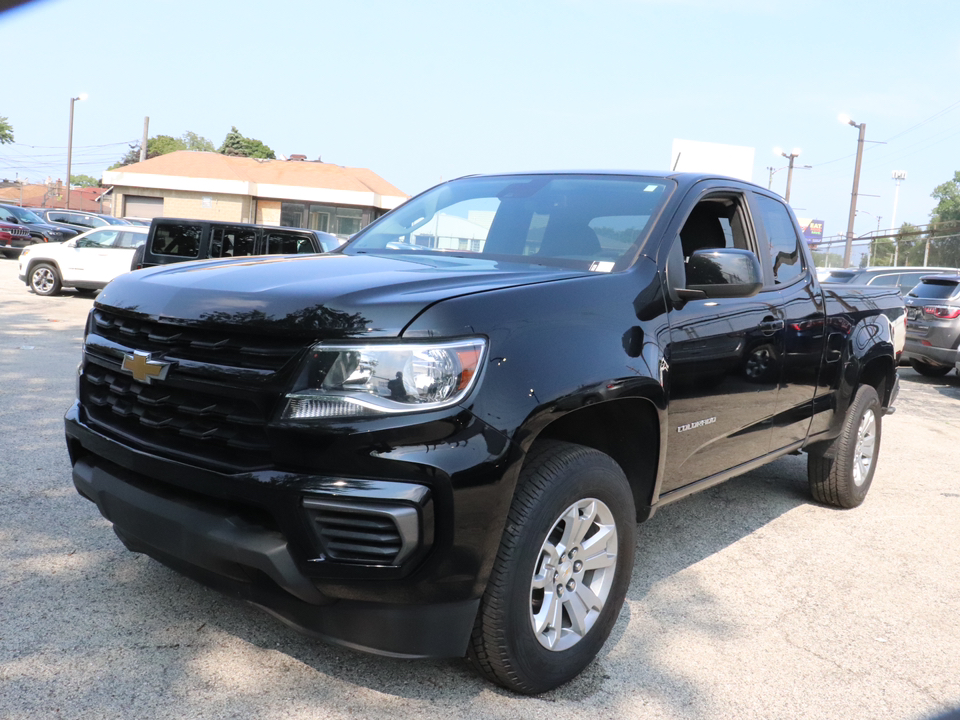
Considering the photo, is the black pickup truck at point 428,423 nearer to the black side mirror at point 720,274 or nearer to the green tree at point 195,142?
the black side mirror at point 720,274

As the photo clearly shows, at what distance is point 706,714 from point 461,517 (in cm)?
117

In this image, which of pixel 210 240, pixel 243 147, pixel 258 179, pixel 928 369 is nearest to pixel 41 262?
pixel 210 240

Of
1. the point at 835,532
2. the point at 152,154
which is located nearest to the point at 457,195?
the point at 835,532

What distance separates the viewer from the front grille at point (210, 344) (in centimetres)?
256

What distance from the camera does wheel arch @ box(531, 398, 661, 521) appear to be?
10.5 ft

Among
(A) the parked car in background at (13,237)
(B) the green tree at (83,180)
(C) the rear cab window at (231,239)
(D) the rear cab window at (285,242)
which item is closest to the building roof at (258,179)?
(A) the parked car in background at (13,237)

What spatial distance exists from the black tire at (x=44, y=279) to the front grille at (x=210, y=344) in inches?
643

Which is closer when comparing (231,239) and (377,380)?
(377,380)

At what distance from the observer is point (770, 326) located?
4.14 metres

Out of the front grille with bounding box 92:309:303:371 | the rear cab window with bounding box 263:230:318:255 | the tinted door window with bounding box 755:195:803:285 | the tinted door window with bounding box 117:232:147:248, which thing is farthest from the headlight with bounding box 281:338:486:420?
the tinted door window with bounding box 117:232:147:248

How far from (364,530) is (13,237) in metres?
28.9

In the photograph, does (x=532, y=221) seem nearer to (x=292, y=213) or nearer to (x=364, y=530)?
(x=364, y=530)

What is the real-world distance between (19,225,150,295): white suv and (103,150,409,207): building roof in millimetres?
23903

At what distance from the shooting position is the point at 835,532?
16.8 feet
